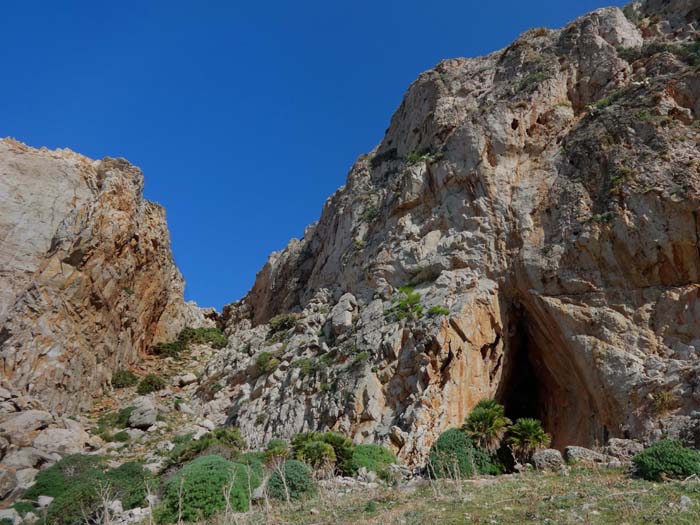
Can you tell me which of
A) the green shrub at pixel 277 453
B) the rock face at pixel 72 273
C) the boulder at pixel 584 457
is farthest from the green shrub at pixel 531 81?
the rock face at pixel 72 273

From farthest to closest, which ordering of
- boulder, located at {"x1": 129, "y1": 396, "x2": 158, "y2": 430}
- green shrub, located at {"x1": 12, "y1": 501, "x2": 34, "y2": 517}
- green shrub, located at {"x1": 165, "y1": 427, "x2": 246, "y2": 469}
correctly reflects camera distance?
boulder, located at {"x1": 129, "y1": 396, "x2": 158, "y2": 430}, green shrub, located at {"x1": 165, "y1": 427, "x2": 246, "y2": 469}, green shrub, located at {"x1": 12, "y1": 501, "x2": 34, "y2": 517}

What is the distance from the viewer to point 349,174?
44.9m

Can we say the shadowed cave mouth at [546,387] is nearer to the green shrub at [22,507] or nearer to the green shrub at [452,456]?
the green shrub at [452,456]

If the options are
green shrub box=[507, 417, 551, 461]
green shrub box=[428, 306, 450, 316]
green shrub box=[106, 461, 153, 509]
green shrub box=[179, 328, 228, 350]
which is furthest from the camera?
green shrub box=[179, 328, 228, 350]

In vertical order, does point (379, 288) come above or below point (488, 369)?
above

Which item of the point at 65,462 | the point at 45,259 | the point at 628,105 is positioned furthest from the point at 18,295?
the point at 628,105

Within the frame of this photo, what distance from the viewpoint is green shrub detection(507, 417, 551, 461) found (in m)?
17.7

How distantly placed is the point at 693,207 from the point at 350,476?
16491 mm

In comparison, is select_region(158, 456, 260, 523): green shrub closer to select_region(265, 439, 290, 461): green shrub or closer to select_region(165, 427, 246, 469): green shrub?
select_region(265, 439, 290, 461): green shrub

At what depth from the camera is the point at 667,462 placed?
44.3ft

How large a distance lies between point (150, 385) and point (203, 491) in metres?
22.7

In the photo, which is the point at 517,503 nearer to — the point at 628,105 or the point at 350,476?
the point at 350,476

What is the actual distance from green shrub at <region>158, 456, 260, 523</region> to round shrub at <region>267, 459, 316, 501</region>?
884mm

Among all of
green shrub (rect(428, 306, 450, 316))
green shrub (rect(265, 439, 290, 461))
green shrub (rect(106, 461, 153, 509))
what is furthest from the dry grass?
green shrub (rect(428, 306, 450, 316))
